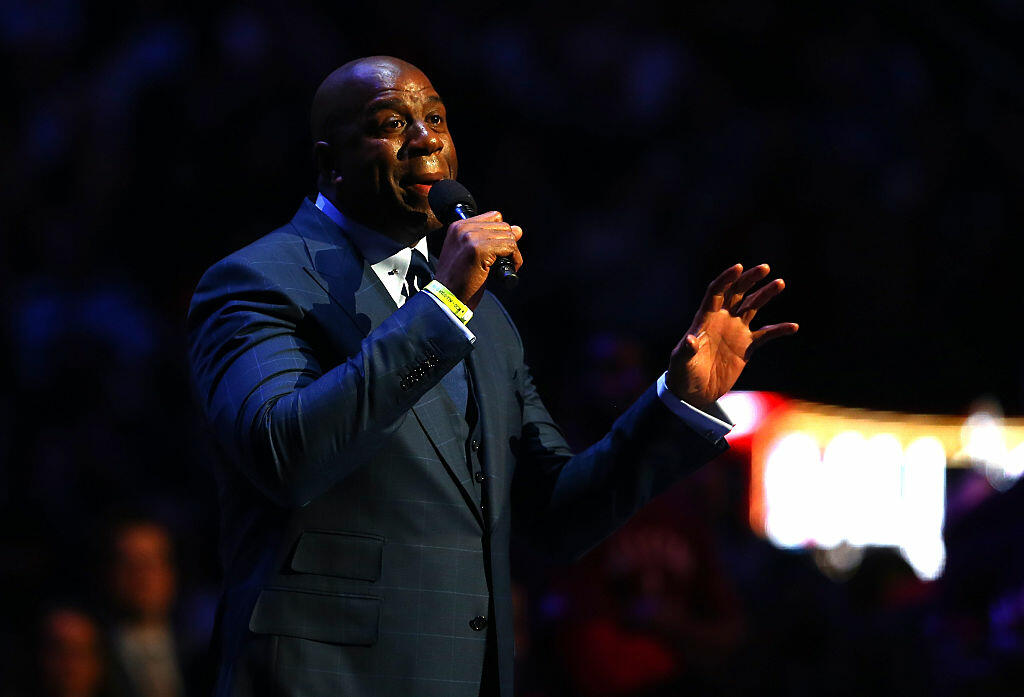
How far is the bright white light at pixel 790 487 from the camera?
7781mm

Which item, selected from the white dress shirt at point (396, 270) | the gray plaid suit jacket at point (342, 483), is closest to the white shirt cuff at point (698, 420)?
the white dress shirt at point (396, 270)

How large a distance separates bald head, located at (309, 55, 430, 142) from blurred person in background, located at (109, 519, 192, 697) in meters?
2.04


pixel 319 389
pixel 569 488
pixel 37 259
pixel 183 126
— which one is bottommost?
pixel 37 259

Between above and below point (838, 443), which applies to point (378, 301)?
above

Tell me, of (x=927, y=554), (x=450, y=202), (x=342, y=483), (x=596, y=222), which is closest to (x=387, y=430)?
(x=342, y=483)

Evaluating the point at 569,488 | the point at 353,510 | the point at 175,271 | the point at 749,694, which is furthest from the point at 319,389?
the point at 175,271

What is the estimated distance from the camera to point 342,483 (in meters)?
1.91

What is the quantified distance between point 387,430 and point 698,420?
1.86 feet

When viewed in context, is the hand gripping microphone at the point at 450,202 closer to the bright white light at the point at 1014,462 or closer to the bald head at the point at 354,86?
the bald head at the point at 354,86

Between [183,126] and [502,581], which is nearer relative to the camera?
[502,581]

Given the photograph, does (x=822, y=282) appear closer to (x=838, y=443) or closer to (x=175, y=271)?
(x=838, y=443)

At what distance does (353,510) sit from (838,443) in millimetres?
6370

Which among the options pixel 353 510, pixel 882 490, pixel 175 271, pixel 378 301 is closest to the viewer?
pixel 353 510

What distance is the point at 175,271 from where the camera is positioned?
5484 millimetres
